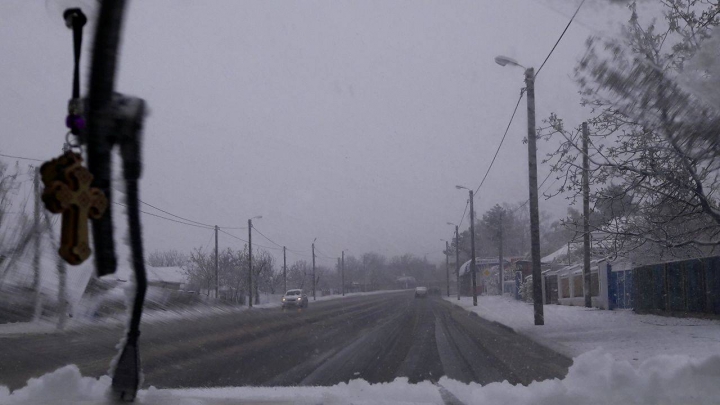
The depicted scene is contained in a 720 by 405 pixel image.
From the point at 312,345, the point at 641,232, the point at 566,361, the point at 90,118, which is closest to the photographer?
the point at 90,118

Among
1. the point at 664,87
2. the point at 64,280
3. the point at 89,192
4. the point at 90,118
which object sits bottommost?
the point at 64,280

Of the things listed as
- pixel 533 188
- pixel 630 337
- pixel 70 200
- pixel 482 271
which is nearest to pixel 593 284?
pixel 533 188

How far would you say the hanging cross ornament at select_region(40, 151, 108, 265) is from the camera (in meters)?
3.43

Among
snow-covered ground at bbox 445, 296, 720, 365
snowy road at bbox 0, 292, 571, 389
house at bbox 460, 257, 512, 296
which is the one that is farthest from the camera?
house at bbox 460, 257, 512, 296

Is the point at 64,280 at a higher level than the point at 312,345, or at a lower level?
higher

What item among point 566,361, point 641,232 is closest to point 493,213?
point 641,232

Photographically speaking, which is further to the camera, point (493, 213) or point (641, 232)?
point (493, 213)

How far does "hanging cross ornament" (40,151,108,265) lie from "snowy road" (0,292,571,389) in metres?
3.66

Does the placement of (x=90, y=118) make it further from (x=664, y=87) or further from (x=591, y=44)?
(x=591, y=44)

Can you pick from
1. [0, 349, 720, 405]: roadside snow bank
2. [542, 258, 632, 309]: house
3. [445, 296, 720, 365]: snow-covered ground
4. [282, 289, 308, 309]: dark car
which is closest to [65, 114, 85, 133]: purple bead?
[0, 349, 720, 405]: roadside snow bank

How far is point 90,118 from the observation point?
477cm

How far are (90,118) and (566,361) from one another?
963cm

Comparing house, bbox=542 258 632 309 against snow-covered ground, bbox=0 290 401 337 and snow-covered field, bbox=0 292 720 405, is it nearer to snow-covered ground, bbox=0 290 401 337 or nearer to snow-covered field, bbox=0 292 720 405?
snow-covered field, bbox=0 292 720 405

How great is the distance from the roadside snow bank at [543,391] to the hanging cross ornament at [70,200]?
7.79ft
